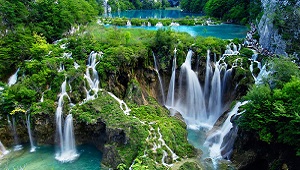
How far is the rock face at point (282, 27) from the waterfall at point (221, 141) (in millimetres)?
6574

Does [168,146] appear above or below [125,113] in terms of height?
below

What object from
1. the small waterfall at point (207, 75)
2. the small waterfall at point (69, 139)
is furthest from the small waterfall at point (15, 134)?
the small waterfall at point (207, 75)

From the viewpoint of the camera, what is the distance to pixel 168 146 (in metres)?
17.5

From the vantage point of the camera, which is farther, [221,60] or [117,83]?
[221,60]

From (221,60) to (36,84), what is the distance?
606 inches

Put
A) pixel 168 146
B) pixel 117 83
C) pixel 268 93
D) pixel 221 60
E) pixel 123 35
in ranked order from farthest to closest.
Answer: pixel 123 35, pixel 221 60, pixel 117 83, pixel 168 146, pixel 268 93

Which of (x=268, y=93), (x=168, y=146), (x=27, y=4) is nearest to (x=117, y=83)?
(x=168, y=146)

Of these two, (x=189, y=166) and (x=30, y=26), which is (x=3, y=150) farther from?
(x=30, y=26)

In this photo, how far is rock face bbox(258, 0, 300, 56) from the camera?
846 inches

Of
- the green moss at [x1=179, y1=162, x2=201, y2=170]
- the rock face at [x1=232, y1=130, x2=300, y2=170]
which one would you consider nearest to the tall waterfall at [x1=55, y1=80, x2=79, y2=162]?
the green moss at [x1=179, y1=162, x2=201, y2=170]

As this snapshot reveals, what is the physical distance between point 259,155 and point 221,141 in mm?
3467

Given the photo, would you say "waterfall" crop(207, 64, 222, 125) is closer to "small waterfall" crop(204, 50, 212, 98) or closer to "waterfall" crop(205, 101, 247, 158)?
"small waterfall" crop(204, 50, 212, 98)

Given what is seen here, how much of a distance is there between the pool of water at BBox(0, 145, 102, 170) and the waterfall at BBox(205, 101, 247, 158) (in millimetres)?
7793

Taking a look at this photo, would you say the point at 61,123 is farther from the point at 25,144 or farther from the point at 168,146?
the point at 168,146
